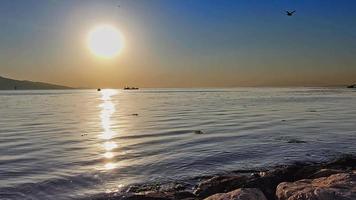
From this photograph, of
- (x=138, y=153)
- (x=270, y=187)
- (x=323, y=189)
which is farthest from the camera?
(x=138, y=153)

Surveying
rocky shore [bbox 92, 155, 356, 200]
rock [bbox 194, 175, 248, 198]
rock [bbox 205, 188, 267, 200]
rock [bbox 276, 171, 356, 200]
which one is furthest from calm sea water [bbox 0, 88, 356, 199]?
rock [bbox 276, 171, 356, 200]

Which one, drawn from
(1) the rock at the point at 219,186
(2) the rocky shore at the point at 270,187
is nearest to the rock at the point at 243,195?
(2) the rocky shore at the point at 270,187

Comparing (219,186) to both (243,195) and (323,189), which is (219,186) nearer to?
(243,195)

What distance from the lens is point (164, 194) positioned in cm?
1148

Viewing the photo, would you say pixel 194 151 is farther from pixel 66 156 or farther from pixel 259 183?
pixel 259 183

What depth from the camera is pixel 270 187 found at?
11938 millimetres

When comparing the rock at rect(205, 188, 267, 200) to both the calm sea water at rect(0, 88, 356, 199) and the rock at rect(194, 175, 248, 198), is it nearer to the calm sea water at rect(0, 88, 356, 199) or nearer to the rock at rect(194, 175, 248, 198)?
the rock at rect(194, 175, 248, 198)

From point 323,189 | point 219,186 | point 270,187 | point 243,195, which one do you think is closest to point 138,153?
point 219,186

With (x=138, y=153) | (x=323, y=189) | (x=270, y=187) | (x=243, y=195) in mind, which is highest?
(x=323, y=189)

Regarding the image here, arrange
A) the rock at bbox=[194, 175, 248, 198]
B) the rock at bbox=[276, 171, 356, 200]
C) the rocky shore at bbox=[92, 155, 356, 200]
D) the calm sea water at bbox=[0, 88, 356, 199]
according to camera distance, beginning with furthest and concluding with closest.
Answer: the calm sea water at bbox=[0, 88, 356, 199] → the rock at bbox=[194, 175, 248, 198] → the rocky shore at bbox=[92, 155, 356, 200] → the rock at bbox=[276, 171, 356, 200]

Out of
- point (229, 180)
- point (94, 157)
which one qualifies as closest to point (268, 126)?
point (94, 157)

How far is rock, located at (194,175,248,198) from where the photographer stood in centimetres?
1173

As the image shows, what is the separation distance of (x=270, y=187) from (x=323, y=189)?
3034 mm

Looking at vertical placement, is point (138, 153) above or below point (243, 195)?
below
